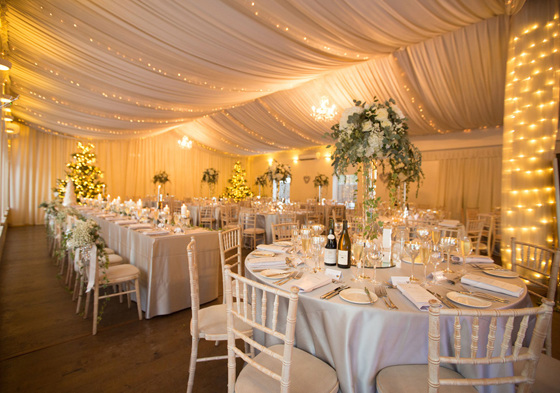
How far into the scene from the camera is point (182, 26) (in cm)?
377

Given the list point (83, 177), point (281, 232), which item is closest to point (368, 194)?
point (281, 232)

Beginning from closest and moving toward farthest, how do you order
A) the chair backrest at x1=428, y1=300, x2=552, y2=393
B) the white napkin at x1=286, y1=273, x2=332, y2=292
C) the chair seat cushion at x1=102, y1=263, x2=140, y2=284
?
1. the chair backrest at x1=428, y1=300, x2=552, y2=393
2. the white napkin at x1=286, y1=273, x2=332, y2=292
3. the chair seat cushion at x1=102, y1=263, x2=140, y2=284

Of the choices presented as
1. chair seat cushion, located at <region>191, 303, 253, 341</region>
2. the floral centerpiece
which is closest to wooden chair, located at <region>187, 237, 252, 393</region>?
chair seat cushion, located at <region>191, 303, 253, 341</region>

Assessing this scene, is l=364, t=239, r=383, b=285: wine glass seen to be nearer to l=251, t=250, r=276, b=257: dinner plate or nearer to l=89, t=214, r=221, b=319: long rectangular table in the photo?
l=251, t=250, r=276, b=257: dinner plate

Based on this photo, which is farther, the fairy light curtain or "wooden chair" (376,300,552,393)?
the fairy light curtain

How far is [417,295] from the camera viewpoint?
62.6 inches

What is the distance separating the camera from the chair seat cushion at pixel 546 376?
1441 mm

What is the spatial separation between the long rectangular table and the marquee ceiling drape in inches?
108

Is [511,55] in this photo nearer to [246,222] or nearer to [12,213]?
[246,222]

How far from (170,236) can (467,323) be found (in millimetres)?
2963

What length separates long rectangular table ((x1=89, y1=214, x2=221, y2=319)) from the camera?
3268 mm

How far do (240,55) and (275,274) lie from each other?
4.06 m

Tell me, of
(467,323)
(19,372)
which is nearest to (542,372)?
(467,323)

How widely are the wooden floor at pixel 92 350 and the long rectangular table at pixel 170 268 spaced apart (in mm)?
181
